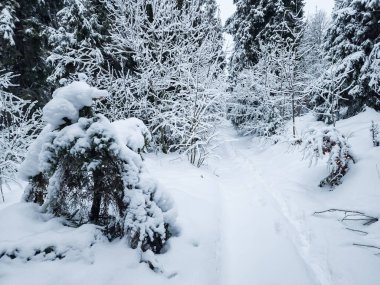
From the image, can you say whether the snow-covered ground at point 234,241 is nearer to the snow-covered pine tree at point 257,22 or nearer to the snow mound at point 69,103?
the snow mound at point 69,103

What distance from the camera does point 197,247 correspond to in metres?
4.07

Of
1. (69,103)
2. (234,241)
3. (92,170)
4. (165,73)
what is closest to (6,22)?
(165,73)

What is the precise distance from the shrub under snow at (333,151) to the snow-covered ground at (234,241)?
0.21m

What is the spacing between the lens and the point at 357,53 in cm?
1148

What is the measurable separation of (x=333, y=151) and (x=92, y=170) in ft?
18.3

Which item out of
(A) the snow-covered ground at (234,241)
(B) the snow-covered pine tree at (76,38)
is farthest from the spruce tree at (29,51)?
(A) the snow-covered ground at (234,241)

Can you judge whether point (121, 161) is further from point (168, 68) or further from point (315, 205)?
point (168, 68)

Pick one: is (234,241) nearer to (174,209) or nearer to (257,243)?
(257,243)

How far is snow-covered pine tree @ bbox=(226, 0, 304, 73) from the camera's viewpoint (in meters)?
17.7

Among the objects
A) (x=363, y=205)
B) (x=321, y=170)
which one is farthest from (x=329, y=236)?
(x=321, y=170)

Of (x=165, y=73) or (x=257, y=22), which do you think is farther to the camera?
(x=257, y=22)

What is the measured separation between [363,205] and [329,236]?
1.08 metres

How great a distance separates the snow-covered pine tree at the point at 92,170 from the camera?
3.38 m

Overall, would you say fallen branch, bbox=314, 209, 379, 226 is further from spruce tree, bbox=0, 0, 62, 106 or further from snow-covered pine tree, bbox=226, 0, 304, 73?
snow-covered pine tree, bbox=226, 0, 304, 73
